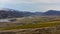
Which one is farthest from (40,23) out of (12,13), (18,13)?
(12,13)

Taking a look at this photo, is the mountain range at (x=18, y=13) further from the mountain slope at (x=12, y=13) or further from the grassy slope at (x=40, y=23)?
the grassy slope at (x=40, y=23)

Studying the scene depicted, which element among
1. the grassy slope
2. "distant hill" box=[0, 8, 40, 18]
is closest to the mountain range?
"distant hill" box=[0, 8, 40, 18]

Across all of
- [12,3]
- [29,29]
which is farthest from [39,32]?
[12,3]

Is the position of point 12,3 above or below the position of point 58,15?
above

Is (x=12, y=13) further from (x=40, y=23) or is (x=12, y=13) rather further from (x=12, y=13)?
(x=40, y=23)

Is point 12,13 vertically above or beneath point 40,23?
above

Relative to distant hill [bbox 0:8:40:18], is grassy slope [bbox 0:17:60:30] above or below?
below

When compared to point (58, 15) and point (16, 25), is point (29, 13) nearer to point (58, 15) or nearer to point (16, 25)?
point (16, 25)

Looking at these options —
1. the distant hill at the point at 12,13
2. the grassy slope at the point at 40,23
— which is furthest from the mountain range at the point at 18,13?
the grassy slope at the point at 40,23

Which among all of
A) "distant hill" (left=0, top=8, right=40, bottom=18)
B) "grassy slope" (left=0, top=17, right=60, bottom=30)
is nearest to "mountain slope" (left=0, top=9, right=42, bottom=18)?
"distant hill" (left=0, top=8, right=40, bottom=18)

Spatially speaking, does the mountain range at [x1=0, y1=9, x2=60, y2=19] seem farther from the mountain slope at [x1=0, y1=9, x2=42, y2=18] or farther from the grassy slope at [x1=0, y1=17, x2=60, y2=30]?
the grassy slope at [x1=0, y1=17, x2=60, y2=30]

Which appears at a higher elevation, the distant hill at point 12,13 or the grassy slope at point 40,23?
the distant hill at point 12,13
